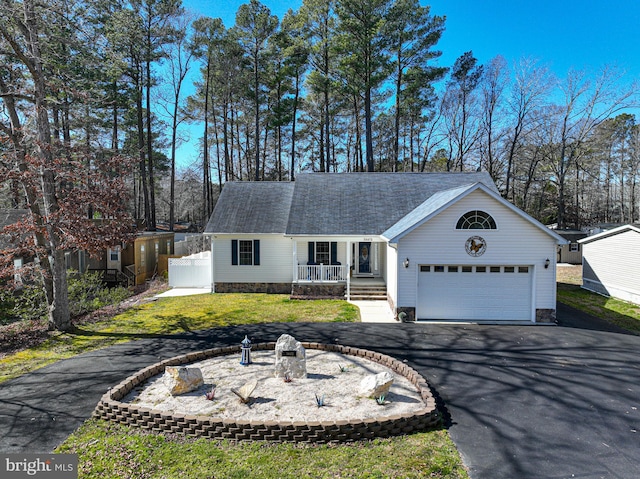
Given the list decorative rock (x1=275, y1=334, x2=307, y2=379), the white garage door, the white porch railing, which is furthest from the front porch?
decorative rock (x1=275, y1=334, x2=307, y2=379)

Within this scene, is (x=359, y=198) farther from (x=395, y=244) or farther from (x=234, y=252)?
(x=234, y=252)

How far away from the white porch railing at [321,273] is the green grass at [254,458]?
33.8ft

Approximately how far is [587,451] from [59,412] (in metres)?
8.18

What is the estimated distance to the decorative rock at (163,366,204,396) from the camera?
20.8 feet

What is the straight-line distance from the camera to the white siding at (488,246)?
11.6 meters

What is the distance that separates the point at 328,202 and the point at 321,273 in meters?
4.08

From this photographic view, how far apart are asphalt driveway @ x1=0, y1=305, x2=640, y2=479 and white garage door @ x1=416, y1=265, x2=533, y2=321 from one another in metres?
0.75

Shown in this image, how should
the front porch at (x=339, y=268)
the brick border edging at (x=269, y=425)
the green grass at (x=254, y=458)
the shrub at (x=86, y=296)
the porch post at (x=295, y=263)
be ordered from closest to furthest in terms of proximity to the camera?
the green grass at (x=254, y=458) → the brick border edging at (x=269, y=425) → the shrub at (x=86, y=296) → the front porch at (x=339, y=268) → the porch post at (x=295, y=263)

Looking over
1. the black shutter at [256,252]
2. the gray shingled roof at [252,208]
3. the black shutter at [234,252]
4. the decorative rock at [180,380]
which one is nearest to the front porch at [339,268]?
the gray shingled roof at [252,208]

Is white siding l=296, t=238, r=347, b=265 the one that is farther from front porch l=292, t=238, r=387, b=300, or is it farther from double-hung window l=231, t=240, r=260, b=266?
double-hung window l=231, t=240, r=260, b=266

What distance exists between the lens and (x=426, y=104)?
2902 cm

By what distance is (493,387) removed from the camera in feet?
22.7

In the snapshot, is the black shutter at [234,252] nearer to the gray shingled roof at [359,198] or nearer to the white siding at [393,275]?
the gray shingled roof at [359,198]

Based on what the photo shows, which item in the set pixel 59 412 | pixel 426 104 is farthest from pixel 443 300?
pixel 426 104
